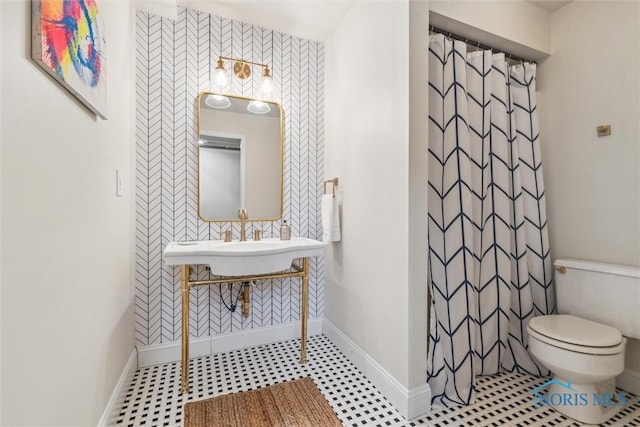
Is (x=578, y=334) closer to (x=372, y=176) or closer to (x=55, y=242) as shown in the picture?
(x=372, y=176)

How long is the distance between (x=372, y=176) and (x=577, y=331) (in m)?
1.35

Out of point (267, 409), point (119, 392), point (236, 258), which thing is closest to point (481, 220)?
point (236, 258)

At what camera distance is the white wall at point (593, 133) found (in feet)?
5.33

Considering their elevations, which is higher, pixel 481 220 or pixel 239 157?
pixel 239 157

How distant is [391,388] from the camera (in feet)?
5.03

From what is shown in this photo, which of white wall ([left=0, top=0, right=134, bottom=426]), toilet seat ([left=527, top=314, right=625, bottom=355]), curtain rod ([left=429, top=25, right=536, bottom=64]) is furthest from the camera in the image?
curtain rod ([left=429, top=25, right=536, bottom=64])

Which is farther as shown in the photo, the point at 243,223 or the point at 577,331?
the point at 243,223

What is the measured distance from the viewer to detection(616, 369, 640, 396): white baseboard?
161 centimetres

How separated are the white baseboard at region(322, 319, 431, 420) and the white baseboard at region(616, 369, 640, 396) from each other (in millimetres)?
1215

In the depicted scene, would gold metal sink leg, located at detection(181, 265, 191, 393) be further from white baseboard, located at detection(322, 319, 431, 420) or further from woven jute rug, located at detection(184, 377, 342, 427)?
white baseboard, located at detection(322, 319, 431, 420)

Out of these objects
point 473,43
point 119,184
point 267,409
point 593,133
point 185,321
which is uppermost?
point 473,43

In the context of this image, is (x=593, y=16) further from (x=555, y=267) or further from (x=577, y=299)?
(x=577, y=299)

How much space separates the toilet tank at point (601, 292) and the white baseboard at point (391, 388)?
110 centimetres

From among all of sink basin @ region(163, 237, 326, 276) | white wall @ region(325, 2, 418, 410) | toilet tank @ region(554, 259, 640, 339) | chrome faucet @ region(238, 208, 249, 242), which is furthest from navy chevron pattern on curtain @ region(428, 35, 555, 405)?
chrome faucet @ region(238, 208, 249, 242)
